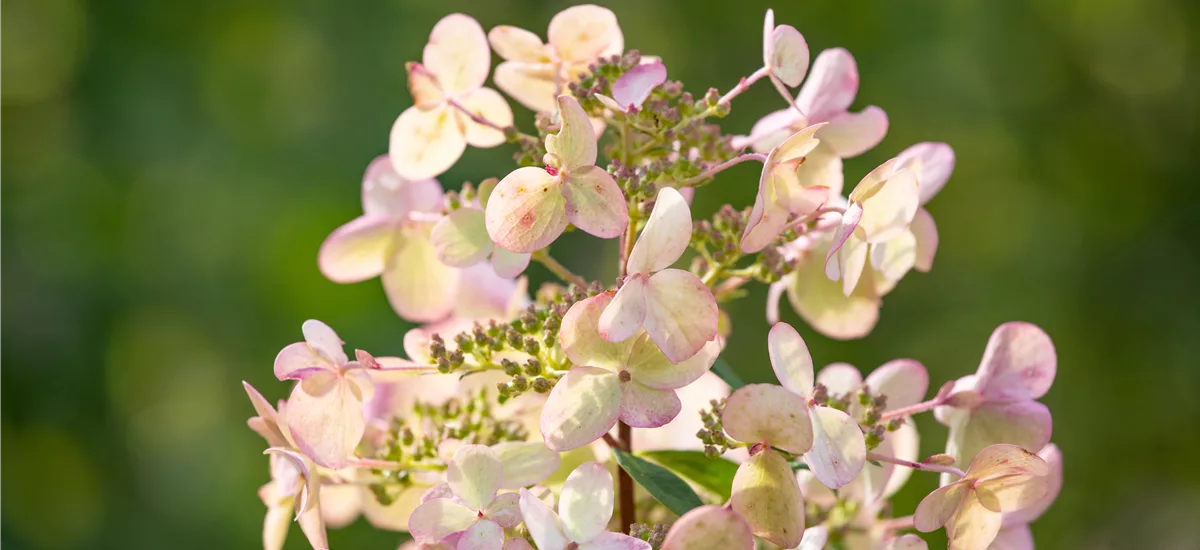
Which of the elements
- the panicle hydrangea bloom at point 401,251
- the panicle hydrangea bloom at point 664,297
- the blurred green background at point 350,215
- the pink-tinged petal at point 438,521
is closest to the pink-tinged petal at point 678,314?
the panicle hydrangea bloom at point 664,297

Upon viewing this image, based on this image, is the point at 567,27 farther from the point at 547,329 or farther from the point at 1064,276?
the point at 1064,276

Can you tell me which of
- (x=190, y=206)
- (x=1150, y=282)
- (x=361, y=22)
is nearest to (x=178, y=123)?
(x=190, y=206)

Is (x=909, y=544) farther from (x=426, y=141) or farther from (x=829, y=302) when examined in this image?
(x=426, y=141)

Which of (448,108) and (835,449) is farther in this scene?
(448,108)

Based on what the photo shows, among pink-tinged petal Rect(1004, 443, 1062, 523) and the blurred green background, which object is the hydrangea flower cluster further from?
the blurred green background

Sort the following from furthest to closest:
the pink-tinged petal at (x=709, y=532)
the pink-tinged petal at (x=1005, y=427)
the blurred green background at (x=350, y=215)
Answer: the blurred green background at (x=350, y=215) → the pink-tinged petal at (x=1005, y=427) → the pink-tinged petal at (x=709, y=532)

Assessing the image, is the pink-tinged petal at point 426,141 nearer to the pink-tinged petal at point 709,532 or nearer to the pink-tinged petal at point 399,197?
the pink-tinged petal at point 399,197

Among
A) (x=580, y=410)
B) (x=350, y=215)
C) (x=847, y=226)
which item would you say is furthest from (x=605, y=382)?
(x=350, y=215)
